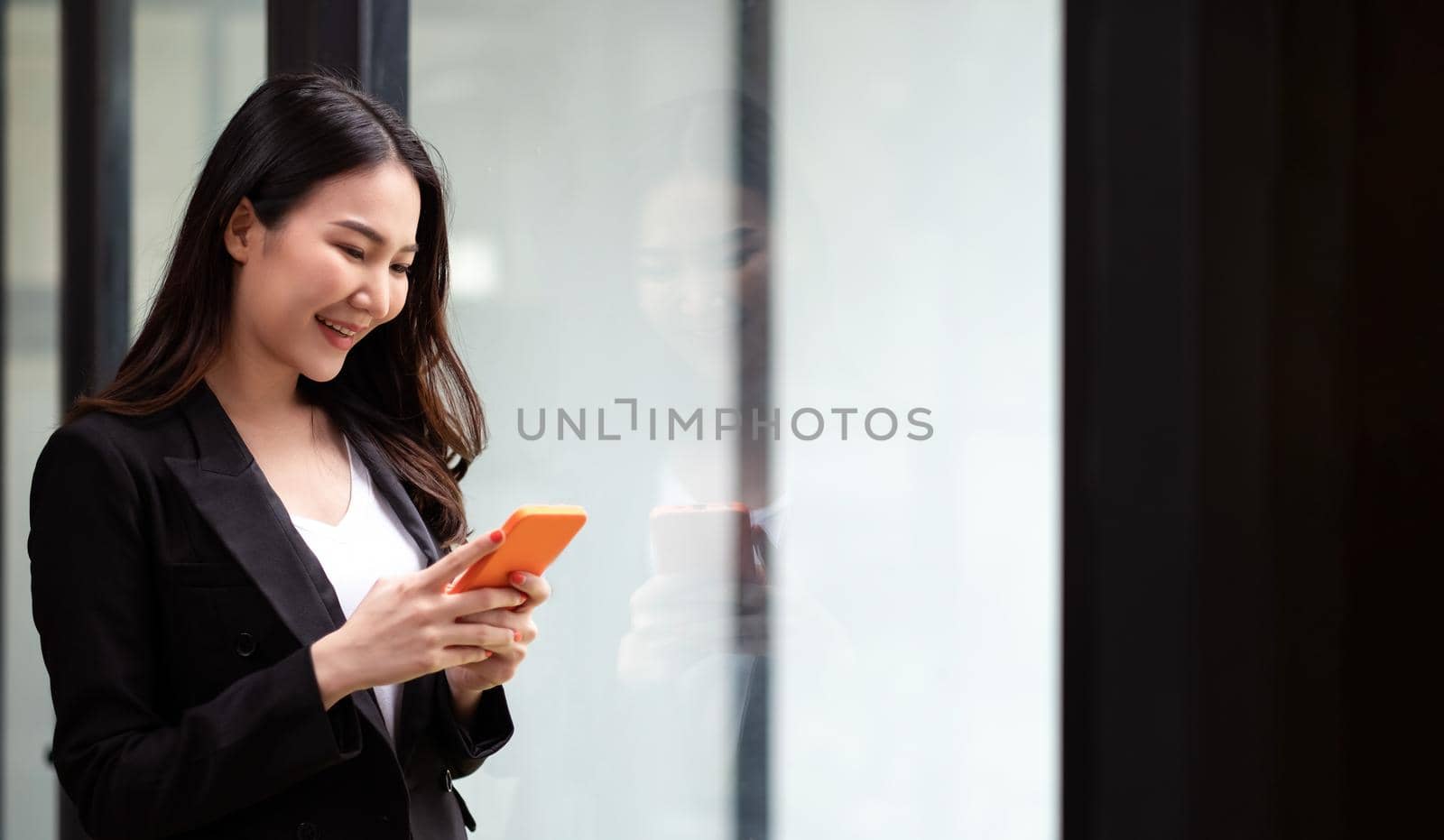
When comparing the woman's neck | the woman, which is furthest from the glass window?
the woman's neck

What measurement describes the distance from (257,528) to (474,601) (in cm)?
25

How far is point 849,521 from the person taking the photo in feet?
5.28

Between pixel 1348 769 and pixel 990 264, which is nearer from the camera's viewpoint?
pixel 1348 769

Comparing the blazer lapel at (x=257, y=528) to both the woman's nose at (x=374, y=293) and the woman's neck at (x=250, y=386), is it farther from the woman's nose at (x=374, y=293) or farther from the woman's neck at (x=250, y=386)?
the woman's nose at (x=374, y=293)

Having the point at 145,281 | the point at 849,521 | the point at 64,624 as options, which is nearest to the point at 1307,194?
the point at 849,521

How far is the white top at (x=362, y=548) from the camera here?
1290mm

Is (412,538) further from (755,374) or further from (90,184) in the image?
(90,184)

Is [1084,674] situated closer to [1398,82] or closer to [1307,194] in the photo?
[1307,194]

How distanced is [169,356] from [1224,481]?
1.09 m

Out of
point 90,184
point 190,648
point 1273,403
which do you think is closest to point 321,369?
point 190,648

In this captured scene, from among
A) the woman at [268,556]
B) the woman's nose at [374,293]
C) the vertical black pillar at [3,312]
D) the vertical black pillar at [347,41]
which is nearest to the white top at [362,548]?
the woman at [268,556]

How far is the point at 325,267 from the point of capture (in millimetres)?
1221

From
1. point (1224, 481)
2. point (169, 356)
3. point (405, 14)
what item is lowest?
point (1224, 481)

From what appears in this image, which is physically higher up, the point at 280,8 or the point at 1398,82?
the point at 280,8
